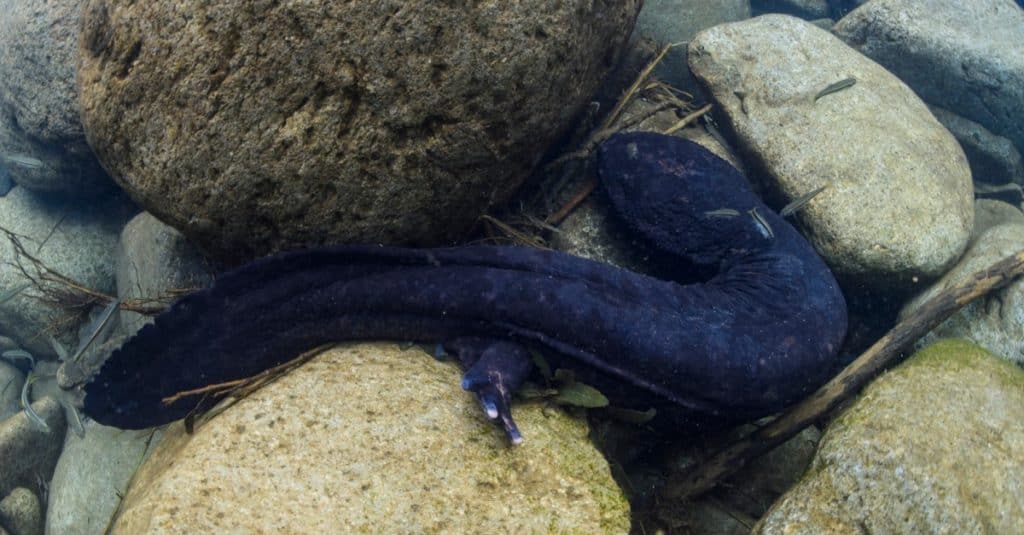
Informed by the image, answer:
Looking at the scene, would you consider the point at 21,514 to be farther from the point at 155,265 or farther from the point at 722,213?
the point at 722,213

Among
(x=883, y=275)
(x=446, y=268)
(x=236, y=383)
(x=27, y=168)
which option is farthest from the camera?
(x=27, y=168)

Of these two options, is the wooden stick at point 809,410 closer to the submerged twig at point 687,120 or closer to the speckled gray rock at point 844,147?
the speckled gray rock at point 844,147

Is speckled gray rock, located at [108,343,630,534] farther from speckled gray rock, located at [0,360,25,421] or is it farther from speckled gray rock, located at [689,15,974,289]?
speckled gray rock, located at [0,360,25,421]

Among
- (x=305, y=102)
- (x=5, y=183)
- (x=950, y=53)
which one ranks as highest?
(x=305, y=102)

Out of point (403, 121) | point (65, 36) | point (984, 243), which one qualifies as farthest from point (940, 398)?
point (65, 36)

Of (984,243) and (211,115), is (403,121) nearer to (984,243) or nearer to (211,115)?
(211,115)

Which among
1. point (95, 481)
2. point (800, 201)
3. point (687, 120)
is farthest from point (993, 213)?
point (95, 481)

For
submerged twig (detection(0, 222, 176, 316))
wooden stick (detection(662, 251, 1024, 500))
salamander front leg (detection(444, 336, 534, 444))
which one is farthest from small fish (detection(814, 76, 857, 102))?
submerged twig (detection(0, 222, 176, 316))
